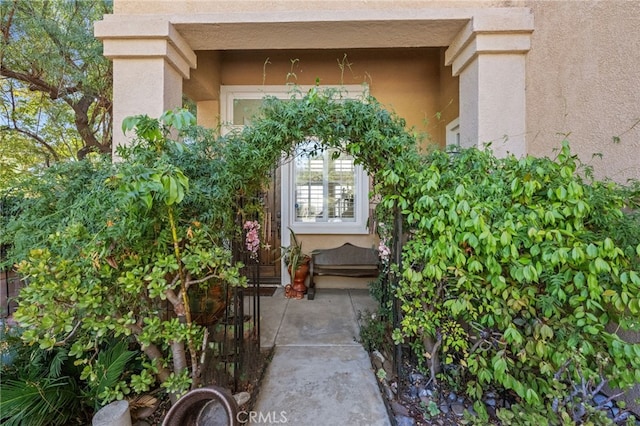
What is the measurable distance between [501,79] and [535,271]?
191 cm

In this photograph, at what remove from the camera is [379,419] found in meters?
1.89

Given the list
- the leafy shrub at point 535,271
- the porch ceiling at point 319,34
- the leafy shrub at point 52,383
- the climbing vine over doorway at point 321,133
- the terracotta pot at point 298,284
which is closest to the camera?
the leafy shrub at point 535,271

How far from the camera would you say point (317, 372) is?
2.38 metres

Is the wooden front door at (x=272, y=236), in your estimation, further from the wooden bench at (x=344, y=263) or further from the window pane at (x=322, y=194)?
the wooden bench at (x=344, y=263)

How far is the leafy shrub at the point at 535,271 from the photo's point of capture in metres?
1.46

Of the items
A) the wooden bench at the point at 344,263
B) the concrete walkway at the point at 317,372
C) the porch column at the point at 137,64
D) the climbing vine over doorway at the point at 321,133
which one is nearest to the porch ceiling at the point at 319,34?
the porch column at the point at 137,64

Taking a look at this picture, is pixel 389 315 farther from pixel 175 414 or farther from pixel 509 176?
pixel 175 414

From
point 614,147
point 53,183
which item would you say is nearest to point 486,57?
point 614,147

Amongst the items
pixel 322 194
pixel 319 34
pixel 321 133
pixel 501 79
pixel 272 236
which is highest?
pixel 319 34

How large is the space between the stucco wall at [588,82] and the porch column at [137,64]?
3297 mm

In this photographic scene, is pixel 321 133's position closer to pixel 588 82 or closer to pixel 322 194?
pixel 588 82

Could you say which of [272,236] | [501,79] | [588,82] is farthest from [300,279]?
[588,82]

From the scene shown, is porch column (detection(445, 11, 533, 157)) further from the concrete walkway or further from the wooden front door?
the wooden front door

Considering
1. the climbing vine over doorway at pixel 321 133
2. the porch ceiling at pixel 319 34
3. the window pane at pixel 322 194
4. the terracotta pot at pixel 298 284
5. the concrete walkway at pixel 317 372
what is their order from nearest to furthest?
the climbing vine over doorway at pixel 321 133
the concrete walkway at pixel 317 372
the porch ceiling at pixel 319 34
the terracotta pot at pixel 298 284
the window pane at pixel 322 194
